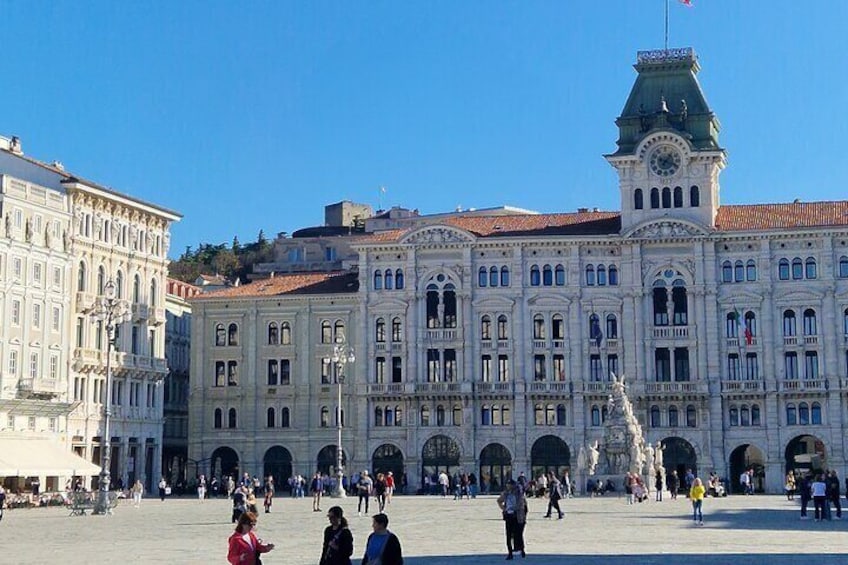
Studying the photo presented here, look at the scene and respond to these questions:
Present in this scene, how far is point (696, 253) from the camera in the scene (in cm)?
7888

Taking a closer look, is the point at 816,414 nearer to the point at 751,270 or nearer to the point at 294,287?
the point at 751,270

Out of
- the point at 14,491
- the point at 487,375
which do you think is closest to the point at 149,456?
the point at 14,491

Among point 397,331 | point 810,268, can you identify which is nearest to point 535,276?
point 397,331

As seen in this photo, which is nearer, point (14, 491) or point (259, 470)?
point (14, 491)

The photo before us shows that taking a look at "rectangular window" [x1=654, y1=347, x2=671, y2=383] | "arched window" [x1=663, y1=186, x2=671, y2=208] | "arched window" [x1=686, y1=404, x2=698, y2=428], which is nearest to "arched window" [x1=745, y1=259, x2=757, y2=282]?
"arched window" [x1=663, y1=186, x2=671, y2=208]

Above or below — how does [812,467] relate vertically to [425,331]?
below

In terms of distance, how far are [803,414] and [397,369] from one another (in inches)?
928

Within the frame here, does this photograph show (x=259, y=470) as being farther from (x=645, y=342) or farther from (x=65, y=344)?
(x=645, y=342)

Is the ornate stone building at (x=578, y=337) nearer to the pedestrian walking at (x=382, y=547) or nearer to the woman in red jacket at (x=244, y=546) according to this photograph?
the woman in red jacket at (x=244, y=546)

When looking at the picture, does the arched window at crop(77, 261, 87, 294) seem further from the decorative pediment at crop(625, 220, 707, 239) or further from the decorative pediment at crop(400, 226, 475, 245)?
the decorative pediment at crop(625, 220, 707, 239)

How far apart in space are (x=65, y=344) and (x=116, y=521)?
2928cm

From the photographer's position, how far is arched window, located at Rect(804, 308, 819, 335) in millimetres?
77312

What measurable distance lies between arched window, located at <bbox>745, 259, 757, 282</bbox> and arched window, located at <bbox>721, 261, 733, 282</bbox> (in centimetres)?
90

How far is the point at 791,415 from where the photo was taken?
77.2m
